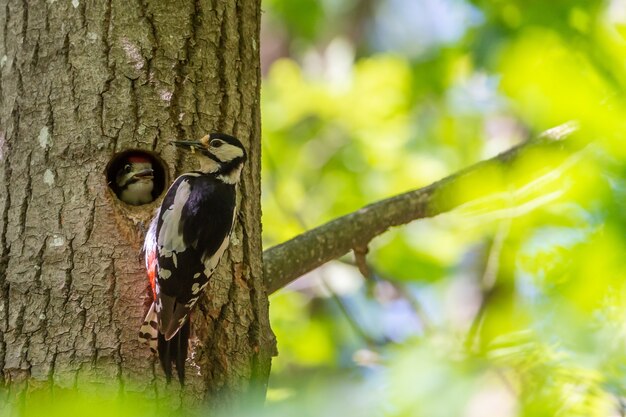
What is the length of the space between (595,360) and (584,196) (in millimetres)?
342

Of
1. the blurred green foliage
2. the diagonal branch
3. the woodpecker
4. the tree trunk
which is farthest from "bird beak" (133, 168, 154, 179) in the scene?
the blurred green foliage

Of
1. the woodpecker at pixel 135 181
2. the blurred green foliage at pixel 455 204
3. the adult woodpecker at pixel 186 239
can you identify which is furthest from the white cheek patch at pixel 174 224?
the blurred green foliage at pixel 455 204

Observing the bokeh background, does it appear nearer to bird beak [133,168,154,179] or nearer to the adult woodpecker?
the adult woodpecker

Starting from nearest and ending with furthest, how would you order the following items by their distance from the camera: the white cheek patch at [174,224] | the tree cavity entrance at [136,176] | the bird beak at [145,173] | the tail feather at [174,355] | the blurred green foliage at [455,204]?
the blurred green foliage at [455,204]
the tail feather at [174,355]
the white cheek patch at [174,224]
the tree cavity entrance at [136,176]
the bird beak at [145,173]

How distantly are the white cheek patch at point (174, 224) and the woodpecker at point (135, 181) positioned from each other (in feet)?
0.73

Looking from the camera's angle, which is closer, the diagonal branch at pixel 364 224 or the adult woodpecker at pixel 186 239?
the adult woodpecker at pixel 186 239

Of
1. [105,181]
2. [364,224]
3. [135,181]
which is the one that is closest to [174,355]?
[105,181]

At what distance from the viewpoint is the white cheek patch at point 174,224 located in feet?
9.85

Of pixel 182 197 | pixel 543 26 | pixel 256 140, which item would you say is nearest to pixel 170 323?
pixel 182 197

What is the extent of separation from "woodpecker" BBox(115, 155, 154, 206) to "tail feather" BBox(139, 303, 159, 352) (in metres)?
0.55

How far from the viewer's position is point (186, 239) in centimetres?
311

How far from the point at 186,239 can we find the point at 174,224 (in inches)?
2.8

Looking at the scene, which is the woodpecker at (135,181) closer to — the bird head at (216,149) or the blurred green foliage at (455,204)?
the bird head at (216,149)

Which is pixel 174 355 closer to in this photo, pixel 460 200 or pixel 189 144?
pixel 189 144
